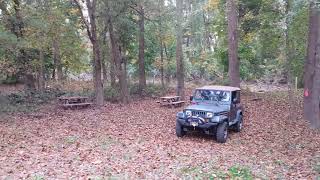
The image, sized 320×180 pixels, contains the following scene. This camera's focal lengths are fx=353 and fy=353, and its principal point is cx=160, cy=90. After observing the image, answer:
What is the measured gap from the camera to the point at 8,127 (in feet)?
43.0

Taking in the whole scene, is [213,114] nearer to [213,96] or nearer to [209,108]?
[209,108]

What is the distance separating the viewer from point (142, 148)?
33.3ft

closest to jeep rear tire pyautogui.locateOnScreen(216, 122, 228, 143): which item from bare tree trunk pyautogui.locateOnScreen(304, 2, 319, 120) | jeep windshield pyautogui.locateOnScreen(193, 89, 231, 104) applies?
jeep windshield pyautogui.locateOnScreen(193, 89, 231, 104)

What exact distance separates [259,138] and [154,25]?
41.4ft

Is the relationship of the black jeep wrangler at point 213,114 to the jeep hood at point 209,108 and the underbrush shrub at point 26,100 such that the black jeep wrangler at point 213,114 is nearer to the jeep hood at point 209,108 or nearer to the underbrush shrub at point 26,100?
the jeep hood at point 209,108

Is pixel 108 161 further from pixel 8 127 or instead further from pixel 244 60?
pixel 244 60

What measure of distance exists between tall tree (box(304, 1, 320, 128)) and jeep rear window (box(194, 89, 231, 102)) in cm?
381

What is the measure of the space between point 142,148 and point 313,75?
7.75 metres

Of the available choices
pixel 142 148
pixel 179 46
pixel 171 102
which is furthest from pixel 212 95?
pixel 179 46

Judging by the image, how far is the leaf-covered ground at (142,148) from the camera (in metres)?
8.02

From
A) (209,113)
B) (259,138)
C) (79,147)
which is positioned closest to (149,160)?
(79,147)

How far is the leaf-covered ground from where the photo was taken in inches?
316

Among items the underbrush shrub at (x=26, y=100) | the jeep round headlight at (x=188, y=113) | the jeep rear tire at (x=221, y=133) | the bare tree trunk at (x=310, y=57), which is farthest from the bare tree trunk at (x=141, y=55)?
the jeep rear tire at (x=221, y=133)

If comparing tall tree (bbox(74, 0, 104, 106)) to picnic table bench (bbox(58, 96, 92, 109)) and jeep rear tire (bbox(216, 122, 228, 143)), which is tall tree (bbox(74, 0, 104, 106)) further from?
jeep rear tire (bbox(216, 122, 228, 143))
